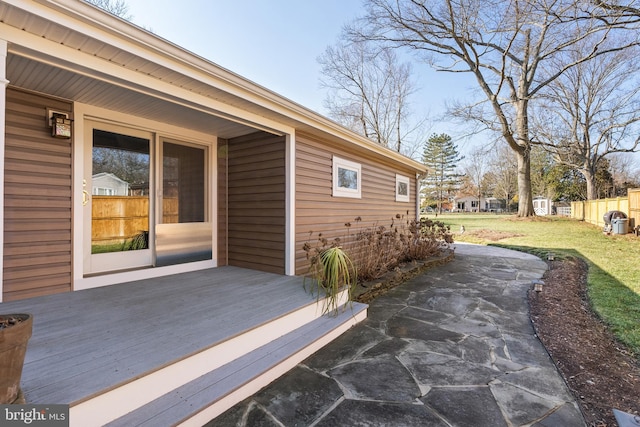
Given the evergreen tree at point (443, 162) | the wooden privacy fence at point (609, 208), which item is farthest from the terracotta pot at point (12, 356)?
the evergreen tree at point (443, 162)

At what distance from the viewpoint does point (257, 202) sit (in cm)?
447

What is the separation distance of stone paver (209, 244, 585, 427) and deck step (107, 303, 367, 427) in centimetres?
7

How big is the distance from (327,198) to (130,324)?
3.29m

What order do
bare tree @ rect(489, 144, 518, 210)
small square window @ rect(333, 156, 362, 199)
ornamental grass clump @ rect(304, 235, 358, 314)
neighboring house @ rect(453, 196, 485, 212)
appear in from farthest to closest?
neighboring house @ rect(453, 196, 485, 212), bare tree @ rect(489, 144, 518, 210), small square window @ rect(333, 156, 362, 199), ornamental grass clump @ rect(304, 235, 358, 314)

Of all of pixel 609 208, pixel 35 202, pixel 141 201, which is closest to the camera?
pixel 35 202

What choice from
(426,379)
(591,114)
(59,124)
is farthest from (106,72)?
(591,114)

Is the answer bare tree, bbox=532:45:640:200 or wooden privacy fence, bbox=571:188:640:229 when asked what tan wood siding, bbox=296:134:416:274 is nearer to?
wooden privacy fence, bbox=571:188:640:229

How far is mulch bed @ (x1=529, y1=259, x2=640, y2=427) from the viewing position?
1976mm

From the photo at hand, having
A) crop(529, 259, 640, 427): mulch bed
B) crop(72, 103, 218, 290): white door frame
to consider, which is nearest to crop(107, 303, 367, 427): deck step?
crop(529, 259, 640, 427): mulch bed

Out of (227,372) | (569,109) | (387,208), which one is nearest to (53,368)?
(227,372)

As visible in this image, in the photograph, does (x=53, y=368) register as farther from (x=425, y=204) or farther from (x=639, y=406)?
(x=425, y=204)

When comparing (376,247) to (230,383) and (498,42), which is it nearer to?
(230,383)

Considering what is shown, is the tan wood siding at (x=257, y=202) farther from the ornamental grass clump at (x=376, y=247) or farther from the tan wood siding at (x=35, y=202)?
the tan wood siding at (x=35, y=202)

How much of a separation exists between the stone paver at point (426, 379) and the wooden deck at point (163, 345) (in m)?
0.17
